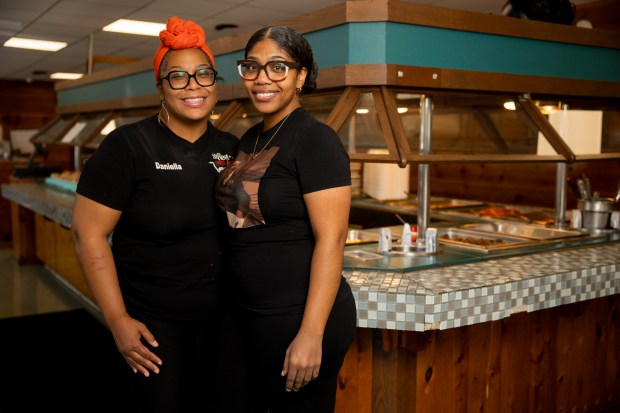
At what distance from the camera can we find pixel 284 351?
1.55 metres

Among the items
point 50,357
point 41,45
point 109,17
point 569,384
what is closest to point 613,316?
point 569,384

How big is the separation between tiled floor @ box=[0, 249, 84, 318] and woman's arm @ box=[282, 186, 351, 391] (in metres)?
4.07

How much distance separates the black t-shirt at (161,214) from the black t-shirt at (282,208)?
15 cm

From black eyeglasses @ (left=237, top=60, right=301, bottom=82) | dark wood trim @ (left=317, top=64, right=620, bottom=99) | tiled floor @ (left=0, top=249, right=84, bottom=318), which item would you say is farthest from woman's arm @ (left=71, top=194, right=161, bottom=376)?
tiled floor @ (left=0, top=249, right=84, bottom=318)

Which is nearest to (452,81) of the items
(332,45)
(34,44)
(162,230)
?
(332,45)

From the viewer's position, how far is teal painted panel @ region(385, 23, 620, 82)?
259cm

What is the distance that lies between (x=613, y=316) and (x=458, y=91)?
1.37 metres

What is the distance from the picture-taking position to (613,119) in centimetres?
351

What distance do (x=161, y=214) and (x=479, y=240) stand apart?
1853 millimetres

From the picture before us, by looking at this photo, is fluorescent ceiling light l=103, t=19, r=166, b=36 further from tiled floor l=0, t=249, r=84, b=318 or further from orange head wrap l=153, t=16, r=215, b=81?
orange head wrap l=153, t=16, r=215, b=81

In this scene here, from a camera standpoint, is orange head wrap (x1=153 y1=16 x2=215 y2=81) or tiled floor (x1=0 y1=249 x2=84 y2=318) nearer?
orange head wrap (x1=153 y1=16 x2=215 y2=81)

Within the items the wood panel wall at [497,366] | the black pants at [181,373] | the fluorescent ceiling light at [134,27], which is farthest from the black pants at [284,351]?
the fluorescent ceiling light at [134,27]

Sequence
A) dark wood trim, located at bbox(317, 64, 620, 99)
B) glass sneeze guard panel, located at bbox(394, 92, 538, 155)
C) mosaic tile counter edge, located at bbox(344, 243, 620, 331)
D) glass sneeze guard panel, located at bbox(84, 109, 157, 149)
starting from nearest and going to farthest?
mosaic tile counter edge, located at bbox(344, 243, 620, 331), dark wood trim, located at bbox(317, 64, 620, 99), glass sneeze guard panel, located at bbox(394, 92, 538, 155), glass sneeze guard panel, located at bbox(84, 109, 157, 149)

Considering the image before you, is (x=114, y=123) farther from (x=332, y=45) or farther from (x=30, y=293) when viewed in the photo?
(x=332, y=45)
